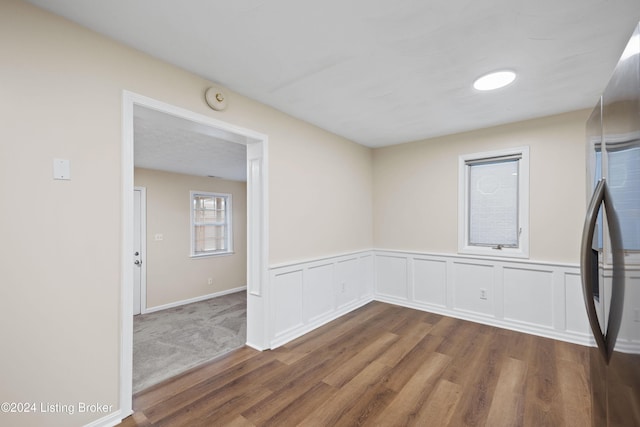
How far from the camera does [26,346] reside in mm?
1434

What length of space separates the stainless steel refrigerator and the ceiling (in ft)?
3.09

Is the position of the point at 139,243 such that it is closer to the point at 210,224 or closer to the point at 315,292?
the point at 210,224

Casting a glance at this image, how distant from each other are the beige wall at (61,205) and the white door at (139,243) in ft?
10.2

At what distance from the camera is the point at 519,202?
3.24m

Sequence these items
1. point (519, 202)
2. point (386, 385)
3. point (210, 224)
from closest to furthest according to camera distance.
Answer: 1. point (386, 385)
2. point (519, 202)
3. point (210, 224)

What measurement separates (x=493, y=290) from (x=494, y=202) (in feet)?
3.69

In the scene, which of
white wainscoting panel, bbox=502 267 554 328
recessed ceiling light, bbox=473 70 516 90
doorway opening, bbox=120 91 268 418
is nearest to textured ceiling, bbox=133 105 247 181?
doorway opening, bbox=120 91 268 418

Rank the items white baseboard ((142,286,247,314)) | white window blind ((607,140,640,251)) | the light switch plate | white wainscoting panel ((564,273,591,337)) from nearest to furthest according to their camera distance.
→ white window blind ((607,140,640,251)), the light switch plate, white wainscoting panel ((564,273,591,337)), white baseboard ((142,286,247,314))

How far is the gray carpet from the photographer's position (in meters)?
2.48

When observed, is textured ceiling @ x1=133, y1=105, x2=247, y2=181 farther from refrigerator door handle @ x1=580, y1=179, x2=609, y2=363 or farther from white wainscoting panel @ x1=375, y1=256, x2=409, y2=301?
white wainscoting panel @ x1=375, y1=256, x2=409, y2=301

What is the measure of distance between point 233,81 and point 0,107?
4.62 feet

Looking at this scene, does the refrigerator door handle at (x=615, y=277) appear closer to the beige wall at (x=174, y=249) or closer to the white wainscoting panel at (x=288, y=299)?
the white wainscoting panel at (x=288, y=299)

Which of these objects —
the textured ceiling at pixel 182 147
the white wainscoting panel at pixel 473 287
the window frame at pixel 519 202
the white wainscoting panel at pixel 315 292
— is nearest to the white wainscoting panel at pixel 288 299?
the white wainscoting panel at pixel 315 292

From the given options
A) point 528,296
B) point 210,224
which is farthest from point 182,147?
point 528,296
